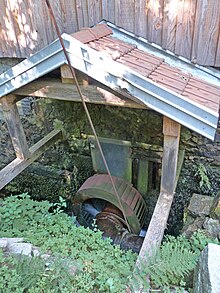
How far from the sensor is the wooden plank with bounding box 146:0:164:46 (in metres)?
3.16

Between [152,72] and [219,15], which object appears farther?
[219,15]

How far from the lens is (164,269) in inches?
87.0

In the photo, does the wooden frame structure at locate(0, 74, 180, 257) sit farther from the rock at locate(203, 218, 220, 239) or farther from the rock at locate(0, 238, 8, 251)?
the rock at locate(0, 238, 8, 251)

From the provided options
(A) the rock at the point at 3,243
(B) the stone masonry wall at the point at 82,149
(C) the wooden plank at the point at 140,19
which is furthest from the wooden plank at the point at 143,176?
(A) the rock at the point at 3,243

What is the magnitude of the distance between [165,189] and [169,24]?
78.2 inches

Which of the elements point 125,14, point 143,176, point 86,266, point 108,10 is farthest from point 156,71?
point 143,176

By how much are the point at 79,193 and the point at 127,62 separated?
2298mm

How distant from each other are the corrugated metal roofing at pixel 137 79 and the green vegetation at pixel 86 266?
3.86 feet

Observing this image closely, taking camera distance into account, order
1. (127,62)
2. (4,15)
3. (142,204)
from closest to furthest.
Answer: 1. (127,62)
2. (4,15)
3. (142,204)

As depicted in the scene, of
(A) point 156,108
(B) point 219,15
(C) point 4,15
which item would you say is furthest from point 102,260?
(C) point 4,15

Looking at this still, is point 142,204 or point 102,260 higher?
point 102,260

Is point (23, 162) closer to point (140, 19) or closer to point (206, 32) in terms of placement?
point (140, 19)

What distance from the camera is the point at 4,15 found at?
394 cm

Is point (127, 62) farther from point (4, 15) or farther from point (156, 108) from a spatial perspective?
point (4, 15)
